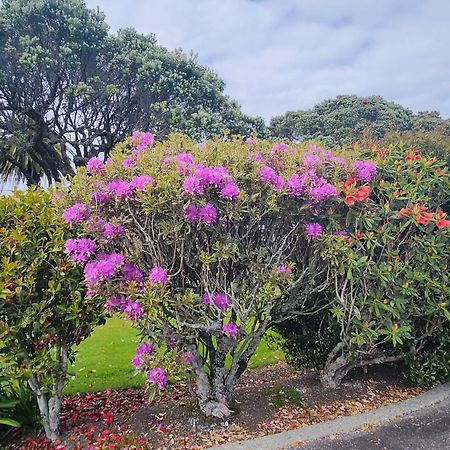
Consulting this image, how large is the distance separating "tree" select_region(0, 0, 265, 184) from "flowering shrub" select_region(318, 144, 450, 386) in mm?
11847

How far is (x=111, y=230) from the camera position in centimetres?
355

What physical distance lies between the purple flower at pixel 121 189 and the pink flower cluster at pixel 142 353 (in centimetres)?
124

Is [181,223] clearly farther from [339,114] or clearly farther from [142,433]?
[339,114]

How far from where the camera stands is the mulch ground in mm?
3906

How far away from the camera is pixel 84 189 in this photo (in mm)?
3715

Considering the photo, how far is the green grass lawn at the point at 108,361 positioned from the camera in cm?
568

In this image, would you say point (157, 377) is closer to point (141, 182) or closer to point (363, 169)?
point (141, 182)

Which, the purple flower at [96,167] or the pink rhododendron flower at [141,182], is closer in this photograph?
the pink rhododendron flower at [141,182]

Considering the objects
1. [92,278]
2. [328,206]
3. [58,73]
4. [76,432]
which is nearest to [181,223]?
[92,278]

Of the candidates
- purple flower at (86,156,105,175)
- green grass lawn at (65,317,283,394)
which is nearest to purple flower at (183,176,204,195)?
purple flower at (86,156,105,175)

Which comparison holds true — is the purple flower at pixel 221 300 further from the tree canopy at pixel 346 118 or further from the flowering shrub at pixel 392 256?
the tree canopy at pixel 346 118

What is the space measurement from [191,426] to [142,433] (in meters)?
0.44

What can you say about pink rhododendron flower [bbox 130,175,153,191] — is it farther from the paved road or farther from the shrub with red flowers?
the paved road

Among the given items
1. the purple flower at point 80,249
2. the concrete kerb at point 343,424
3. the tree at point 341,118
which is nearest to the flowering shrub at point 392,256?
the concrete kerb at point 343,424
